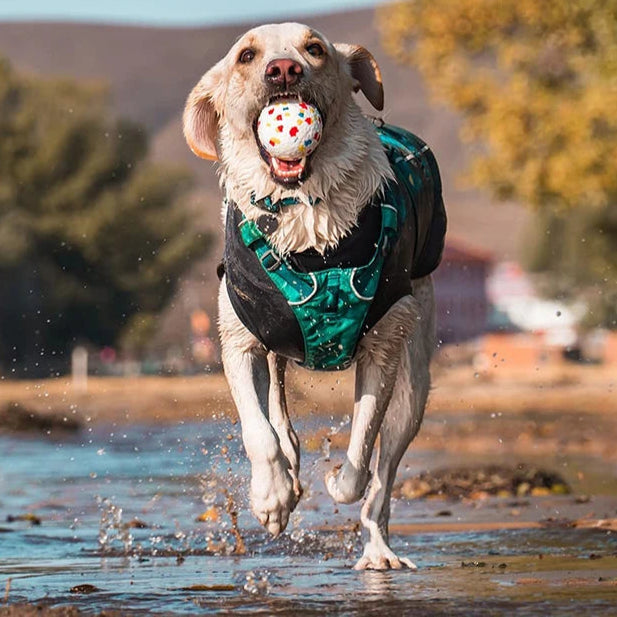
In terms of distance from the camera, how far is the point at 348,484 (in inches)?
273

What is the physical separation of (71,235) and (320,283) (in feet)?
192

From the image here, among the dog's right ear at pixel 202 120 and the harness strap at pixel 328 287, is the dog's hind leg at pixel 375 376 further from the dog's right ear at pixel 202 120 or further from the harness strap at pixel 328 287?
the dog's right ear at pixel 202 120

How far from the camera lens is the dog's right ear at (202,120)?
7.05m

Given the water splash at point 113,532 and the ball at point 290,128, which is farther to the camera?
the water splash at point 113,532

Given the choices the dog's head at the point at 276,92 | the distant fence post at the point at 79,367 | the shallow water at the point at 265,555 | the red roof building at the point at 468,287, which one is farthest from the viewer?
the red roof building at the point at 468,287

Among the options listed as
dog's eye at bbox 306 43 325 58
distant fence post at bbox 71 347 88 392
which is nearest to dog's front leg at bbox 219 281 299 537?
dog's eye at bbox 306 43 325 58

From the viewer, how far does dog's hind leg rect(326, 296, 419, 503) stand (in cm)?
704

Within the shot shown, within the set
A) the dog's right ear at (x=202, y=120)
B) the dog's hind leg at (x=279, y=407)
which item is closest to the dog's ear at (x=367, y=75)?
the dog's right ear at (x=202, y=120)

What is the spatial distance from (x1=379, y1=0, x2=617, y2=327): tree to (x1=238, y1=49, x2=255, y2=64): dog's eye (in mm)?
20543

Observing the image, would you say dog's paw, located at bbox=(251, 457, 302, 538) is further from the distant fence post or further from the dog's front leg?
the distant fence post

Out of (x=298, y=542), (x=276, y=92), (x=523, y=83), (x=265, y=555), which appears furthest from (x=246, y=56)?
(x=523, y=83)

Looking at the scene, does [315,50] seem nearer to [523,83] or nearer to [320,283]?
[320,283]

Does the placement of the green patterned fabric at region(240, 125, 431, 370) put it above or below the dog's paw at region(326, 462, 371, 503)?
above

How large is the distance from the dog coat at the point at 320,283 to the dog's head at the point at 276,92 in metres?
0.21
